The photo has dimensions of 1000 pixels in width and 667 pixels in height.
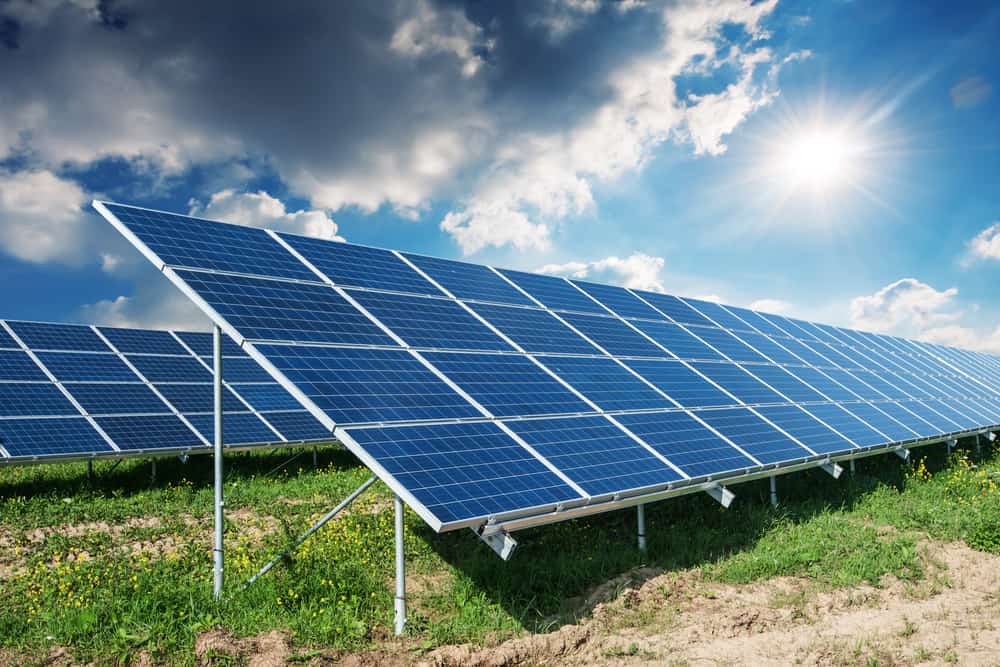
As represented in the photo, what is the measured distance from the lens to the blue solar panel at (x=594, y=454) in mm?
9188

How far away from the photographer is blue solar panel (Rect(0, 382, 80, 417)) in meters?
17.0

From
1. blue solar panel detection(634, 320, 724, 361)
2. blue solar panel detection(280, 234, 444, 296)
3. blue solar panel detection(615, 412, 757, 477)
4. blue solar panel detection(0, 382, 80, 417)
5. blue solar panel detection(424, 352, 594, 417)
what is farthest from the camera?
blue solar panel detection(0, 382, 80, 417)

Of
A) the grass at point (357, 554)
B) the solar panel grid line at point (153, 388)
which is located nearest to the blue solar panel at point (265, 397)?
the solar panel grid line at point (153, 388)

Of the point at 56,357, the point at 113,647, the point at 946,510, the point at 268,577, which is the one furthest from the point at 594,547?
the point at 56,357

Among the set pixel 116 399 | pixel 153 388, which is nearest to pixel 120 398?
pixel 116 399

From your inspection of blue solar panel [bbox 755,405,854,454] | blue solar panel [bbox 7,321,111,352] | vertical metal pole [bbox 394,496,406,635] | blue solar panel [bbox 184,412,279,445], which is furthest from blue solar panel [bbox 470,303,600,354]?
blue solar panel [bbox 7,321,111,352]

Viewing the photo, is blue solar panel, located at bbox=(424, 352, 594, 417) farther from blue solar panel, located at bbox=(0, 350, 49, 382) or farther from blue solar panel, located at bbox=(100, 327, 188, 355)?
blue solar panel, located at bbox=(100, 327, 188, 355)

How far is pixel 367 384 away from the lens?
9070 mm

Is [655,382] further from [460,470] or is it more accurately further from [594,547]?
Answer: [460,470]

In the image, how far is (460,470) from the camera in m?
8.19

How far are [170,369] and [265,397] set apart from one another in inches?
119

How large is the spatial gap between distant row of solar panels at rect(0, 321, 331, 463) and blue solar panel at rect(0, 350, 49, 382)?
2 centimetres

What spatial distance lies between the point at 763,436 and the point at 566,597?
5813 millimetres

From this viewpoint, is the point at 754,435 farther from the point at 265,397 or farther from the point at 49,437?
the point at 49,437
